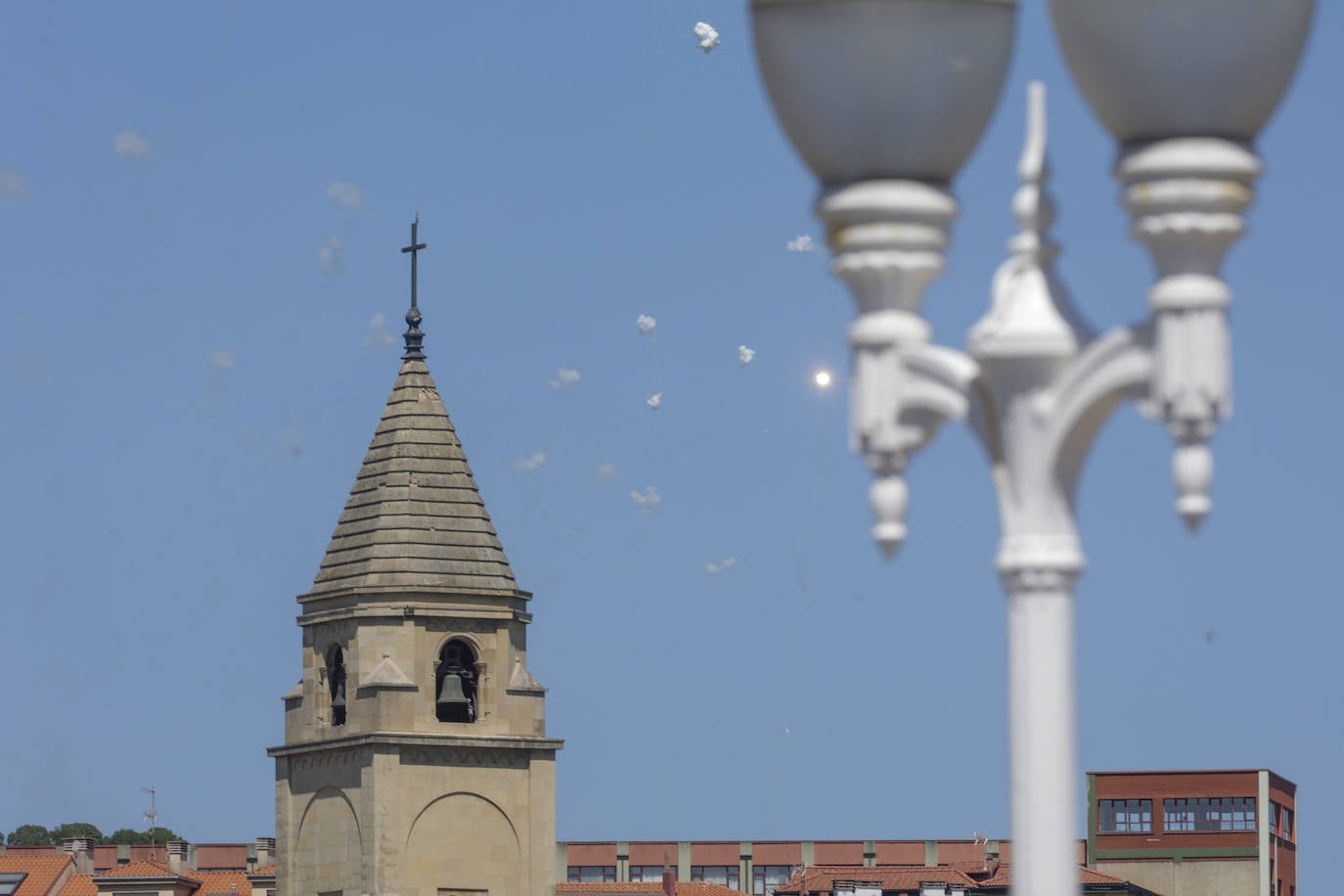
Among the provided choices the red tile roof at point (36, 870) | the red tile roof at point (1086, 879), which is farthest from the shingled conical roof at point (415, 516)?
the red tile roof at point (36, 870)

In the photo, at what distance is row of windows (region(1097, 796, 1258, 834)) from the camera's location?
13350 cm

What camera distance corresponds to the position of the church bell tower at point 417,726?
83438 mm

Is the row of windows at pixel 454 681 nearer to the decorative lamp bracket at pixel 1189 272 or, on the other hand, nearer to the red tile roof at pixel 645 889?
the red tile roof at pixel 645 889

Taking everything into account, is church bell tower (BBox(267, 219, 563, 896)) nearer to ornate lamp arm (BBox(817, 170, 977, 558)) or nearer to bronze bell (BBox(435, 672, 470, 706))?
bronze bell (BBox(435, 672, 470, 706))

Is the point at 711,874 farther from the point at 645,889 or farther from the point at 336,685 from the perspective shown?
the point at 336,685

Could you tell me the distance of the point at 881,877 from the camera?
122938mm

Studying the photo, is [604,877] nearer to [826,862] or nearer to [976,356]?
[826,862]

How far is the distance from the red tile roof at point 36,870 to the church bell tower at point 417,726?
39357 mm

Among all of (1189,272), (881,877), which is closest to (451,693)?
(881,877)

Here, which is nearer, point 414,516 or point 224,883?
point 414,516

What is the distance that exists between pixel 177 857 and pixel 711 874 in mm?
22302

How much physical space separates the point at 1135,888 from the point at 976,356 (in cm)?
11462

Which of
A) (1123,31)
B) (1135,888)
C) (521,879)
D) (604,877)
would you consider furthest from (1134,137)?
(604,877)

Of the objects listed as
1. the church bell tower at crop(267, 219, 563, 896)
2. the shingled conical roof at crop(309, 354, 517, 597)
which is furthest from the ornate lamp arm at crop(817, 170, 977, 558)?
the shingled conical roof at crop(309, 354, 517, 597)
